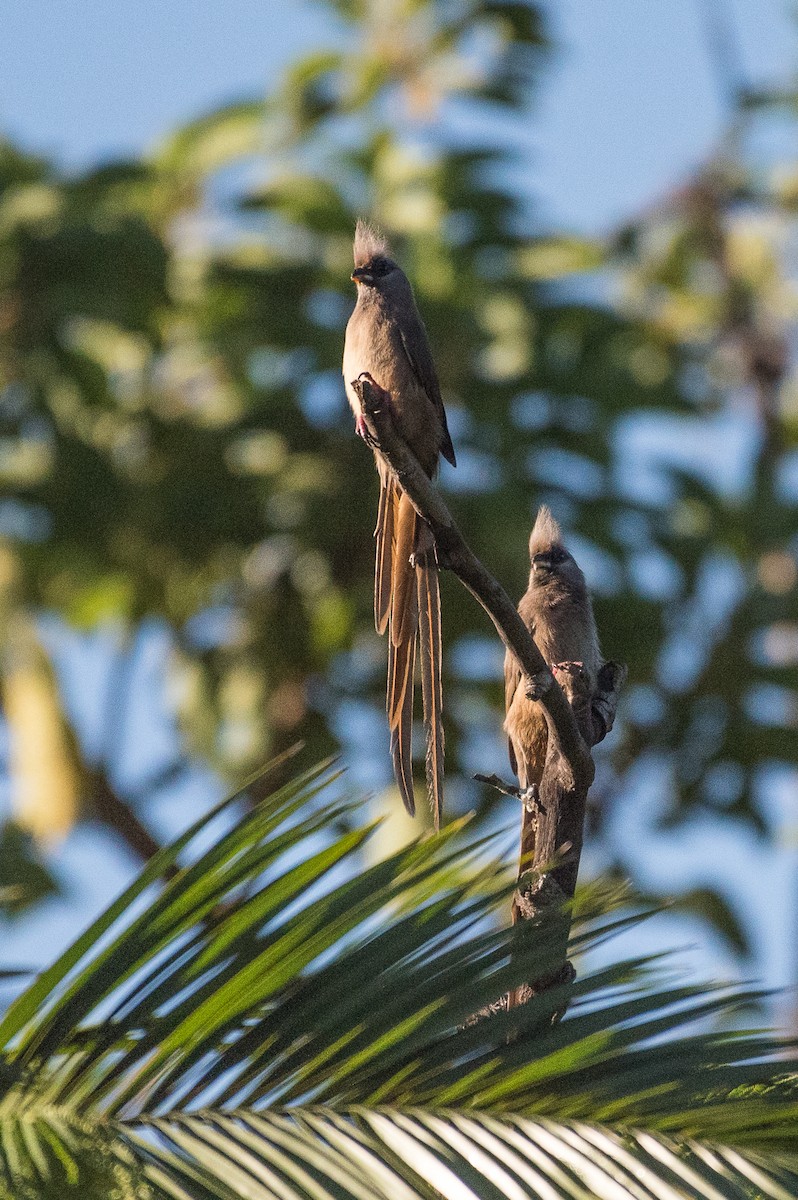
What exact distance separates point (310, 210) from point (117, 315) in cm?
136

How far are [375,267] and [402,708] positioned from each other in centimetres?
112

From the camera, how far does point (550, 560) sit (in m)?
2.93

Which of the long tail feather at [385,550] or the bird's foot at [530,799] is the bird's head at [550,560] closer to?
the long tail feather at [385,550]

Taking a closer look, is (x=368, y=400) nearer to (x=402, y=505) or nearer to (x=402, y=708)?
(x=402, y=505)

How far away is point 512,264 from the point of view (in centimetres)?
891

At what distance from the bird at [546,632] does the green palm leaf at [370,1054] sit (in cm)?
89

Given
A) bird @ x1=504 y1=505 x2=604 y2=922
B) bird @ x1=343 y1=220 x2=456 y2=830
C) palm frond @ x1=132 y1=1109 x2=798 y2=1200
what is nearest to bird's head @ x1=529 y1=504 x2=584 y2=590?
bird @ x1=504 y1=505 x2=604 y2=922

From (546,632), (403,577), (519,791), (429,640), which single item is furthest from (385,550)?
(519,791)

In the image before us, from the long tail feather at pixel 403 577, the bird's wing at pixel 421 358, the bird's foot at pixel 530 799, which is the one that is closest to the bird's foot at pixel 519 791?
the bird's foot at pixel 530 799

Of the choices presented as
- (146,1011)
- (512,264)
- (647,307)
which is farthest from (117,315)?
(146,1011)

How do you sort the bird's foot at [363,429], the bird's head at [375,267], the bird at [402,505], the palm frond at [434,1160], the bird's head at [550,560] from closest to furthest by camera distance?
the palm frond at [434,1160]
the bird at [402,505]
the bird's foot at [363,429]
the bird's head at [550,560]
the bird's head at [375,267]

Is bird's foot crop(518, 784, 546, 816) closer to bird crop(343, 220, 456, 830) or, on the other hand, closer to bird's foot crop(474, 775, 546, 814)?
bird's foot crop(474, 775, 546, 814)

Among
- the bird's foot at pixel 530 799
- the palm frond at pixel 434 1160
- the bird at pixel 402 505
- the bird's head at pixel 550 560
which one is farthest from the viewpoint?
the bird's head at pixel 550 560

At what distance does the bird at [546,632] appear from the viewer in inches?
108
